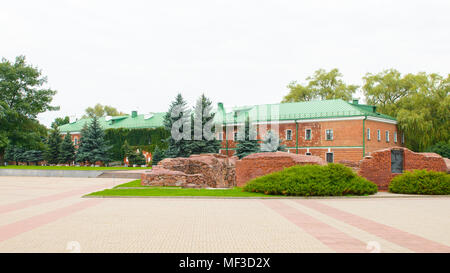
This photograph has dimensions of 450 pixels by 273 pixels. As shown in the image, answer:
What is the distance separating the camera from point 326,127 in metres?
50.0

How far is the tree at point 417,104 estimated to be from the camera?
4725cm

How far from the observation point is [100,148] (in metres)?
55.1

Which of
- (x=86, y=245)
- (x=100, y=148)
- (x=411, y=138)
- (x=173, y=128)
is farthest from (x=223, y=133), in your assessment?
(x=86, y=245)

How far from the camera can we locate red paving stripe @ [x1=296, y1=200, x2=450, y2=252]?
291 inches

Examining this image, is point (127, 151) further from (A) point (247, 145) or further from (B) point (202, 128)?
(A) point (247, 145)

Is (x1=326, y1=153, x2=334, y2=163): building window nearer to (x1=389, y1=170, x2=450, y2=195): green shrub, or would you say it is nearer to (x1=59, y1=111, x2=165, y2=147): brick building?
(x1=59, y1=111, x2=165, y2=147): brick building

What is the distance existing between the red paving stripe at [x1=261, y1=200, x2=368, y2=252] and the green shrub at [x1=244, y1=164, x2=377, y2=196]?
418 cm

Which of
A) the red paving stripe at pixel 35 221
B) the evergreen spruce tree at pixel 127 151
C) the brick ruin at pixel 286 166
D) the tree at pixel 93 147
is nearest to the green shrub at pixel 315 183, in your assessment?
the brick ruin at pixel 286 166

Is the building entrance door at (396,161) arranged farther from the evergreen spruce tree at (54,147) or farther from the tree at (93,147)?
the evergreen spruce tree at (54,147)

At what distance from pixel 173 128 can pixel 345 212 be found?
35054 mm

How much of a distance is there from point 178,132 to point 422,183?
3061cm

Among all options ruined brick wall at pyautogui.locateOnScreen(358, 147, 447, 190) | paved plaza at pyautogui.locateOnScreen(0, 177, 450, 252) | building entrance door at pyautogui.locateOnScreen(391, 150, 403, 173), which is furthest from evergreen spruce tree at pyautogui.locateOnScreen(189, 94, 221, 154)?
paved plaza at pyautogui.locateOnScreen(0, 177, 450, 252)

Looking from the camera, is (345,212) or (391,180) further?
(391,180)
